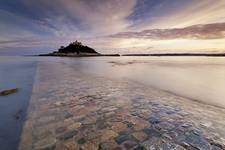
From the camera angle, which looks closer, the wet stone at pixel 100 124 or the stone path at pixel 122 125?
the stone path at pixel 122 125

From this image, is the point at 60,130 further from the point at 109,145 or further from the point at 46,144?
the point at 109,145

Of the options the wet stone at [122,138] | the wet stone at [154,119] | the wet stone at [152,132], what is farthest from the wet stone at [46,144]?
the wet stone at [154,119]

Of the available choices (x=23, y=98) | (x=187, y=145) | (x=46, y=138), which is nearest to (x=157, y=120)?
(x=187, y=145)

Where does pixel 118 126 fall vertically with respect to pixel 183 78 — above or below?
above

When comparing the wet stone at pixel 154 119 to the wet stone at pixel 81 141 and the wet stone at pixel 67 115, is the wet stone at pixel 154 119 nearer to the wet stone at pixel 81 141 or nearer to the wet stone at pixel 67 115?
A: the wet stone at pixel 81 141

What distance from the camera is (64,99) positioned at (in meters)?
6.45

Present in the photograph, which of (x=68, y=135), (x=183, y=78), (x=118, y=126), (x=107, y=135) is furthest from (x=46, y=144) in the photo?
(x=183, y=78)

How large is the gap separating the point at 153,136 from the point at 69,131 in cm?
214

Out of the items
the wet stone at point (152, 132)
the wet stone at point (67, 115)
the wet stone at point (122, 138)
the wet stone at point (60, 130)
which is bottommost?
the wet stone at point (67, 115)

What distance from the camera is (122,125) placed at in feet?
13.5

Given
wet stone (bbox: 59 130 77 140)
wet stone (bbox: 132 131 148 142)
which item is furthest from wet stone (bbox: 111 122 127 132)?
wet stone (bbox: 59 130 77 140)

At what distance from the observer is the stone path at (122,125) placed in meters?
3.24

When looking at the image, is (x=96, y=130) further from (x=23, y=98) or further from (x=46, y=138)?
(x=23, y=98)

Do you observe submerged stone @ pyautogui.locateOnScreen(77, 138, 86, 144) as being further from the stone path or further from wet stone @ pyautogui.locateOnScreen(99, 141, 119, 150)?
wet stone @ pyautogui.locateOnScreen(99, 141, 119, 150)
